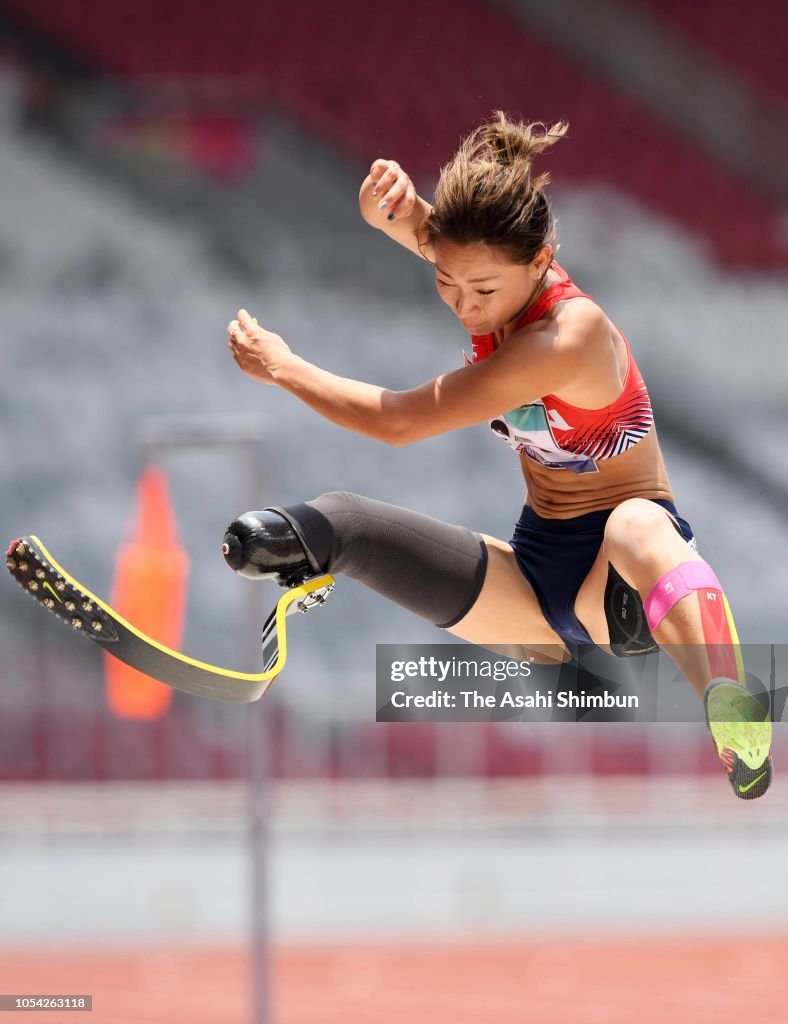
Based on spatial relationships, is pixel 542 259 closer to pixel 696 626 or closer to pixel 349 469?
pixel 696 626

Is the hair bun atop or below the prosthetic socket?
atop

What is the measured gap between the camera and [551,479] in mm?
2941

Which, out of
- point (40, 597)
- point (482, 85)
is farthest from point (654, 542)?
point (482, 85)

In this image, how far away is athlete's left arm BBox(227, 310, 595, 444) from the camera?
2.55 metres

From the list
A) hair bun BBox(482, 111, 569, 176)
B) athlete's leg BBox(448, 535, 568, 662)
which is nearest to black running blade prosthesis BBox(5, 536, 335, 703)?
athlete's leg BBox(448, 535, 568, 662)

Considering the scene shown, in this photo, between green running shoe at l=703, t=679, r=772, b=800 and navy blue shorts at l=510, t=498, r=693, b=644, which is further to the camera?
navy blue shorts at l=510, t=498, r=693, b=644

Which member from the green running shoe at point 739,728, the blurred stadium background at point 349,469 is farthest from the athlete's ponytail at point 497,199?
the blurred stadium background at point 349,469

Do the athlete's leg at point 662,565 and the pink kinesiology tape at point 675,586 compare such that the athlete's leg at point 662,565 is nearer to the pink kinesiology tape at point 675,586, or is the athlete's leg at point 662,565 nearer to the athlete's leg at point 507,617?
the pink kinesiology tape at point 675,586

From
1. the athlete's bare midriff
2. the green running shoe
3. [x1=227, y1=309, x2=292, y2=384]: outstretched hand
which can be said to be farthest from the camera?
the athlete's bare midriff

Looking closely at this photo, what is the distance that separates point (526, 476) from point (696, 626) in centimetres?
55

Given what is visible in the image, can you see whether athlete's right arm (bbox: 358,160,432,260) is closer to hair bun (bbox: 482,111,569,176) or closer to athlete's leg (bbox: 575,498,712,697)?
hair bun (bbox: 482,111,569,176)

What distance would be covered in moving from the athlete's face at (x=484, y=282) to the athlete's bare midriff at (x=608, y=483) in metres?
0.37

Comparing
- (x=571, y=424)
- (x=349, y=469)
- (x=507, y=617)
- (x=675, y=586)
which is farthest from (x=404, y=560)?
(x=349, y=469)

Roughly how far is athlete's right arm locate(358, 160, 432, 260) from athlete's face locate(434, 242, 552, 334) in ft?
0.35
